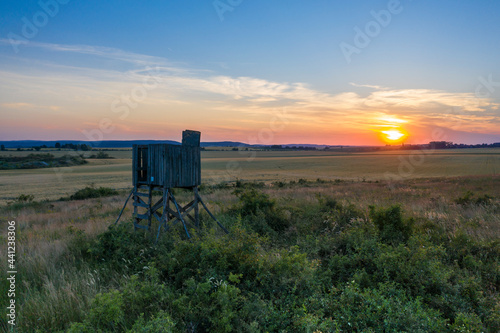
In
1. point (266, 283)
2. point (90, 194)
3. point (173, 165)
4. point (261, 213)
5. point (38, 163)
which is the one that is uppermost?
point (173, 165)

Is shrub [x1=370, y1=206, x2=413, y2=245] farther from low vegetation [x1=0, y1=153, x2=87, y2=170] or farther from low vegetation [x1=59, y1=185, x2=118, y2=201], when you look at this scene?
low vegetation [x1=0, y1=153, x2=87, y2=170]

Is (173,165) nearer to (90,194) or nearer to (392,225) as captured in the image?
(392,225)

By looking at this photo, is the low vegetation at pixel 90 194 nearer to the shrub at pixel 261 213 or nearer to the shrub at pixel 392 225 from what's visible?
the shrub at pixel 261 213

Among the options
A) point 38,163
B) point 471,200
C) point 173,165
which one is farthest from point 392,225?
point 38,163

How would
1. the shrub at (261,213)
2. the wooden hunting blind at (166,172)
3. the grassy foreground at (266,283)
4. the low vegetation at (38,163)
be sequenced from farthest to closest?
the low vegetation at (38,163)
the shrub at (261,213)
the wooden hunting blind at (166,172)
the grassy foreground at (266,283)

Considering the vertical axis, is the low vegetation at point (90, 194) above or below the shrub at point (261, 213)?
below

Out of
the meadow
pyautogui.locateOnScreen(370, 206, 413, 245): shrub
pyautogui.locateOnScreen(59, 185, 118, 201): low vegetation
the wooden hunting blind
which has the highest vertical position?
the wooden hunting blind

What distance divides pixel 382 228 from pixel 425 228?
1.41 metres

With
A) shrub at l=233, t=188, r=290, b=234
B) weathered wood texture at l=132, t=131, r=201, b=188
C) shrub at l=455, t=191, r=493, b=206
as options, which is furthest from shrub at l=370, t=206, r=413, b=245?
shrub at l=455, t=191, r=493, b=206

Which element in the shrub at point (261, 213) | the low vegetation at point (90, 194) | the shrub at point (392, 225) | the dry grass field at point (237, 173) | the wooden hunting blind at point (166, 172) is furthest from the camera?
the dry grass field at point (237, 173)

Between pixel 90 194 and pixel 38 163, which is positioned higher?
pixel 38 163

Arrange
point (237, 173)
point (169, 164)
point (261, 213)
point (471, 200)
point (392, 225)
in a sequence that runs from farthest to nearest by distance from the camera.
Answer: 1. point (237, 173)
2. point (471, 200)
3. point (261, 213)
4. point (169, 164)
5. point (392, 225)

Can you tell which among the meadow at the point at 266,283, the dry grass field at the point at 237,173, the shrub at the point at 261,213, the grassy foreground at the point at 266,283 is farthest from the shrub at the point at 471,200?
the dry grass field at the point at 237,173

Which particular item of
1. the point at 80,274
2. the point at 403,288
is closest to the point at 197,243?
the point at 80,274
